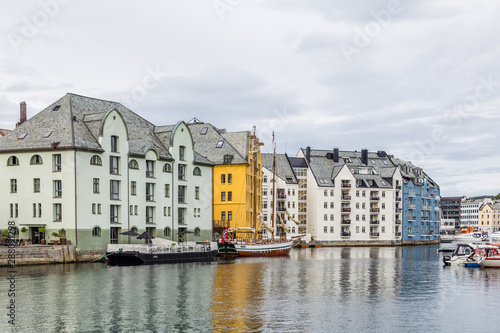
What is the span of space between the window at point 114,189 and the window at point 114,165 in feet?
4.26

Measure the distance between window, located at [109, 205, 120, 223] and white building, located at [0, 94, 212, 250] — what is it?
14 centimetres

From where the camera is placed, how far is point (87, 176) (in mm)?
86375

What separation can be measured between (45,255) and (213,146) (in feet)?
168

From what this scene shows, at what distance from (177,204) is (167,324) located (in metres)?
66.1

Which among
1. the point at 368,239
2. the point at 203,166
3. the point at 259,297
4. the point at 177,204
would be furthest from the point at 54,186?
the point at 368,239

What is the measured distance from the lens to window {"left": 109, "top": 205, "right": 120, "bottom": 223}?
89.9m

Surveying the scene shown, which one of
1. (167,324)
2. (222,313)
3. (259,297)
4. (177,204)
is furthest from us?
(177,204)

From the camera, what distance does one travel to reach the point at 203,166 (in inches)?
4328

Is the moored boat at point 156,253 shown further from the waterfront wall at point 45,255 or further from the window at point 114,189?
the window at point 114,189

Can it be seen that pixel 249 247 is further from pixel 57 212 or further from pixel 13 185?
pixel 13 185

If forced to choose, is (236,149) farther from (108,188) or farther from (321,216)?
(321,216)

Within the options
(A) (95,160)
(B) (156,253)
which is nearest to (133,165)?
(A) (95,160)

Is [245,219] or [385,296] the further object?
[245,219]

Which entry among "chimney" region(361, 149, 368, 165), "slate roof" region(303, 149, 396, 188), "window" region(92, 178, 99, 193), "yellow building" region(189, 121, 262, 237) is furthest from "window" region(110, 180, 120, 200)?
"chimney" region(361, 149, 368, 165)
